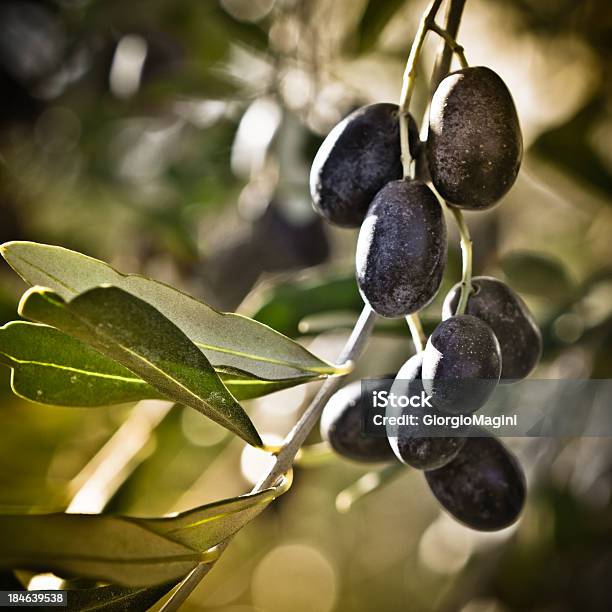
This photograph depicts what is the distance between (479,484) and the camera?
1.82 feet

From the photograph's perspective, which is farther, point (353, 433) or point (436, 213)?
point (353, 433)

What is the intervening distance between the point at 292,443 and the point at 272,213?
80 cm

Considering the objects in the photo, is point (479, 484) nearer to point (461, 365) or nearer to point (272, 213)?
point (461, 365)

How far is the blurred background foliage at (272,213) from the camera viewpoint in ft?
3.56

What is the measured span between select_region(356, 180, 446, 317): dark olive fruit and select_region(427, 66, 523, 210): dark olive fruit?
22mm

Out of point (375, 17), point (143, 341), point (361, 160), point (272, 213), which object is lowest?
point (143, 341)

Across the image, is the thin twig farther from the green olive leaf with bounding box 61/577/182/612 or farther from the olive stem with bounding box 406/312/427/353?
the green olive leaf with bounding box 61/577/182/612

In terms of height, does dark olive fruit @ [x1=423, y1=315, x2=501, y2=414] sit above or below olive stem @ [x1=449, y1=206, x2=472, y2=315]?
below

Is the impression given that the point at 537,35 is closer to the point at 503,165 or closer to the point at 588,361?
the point at 588,361

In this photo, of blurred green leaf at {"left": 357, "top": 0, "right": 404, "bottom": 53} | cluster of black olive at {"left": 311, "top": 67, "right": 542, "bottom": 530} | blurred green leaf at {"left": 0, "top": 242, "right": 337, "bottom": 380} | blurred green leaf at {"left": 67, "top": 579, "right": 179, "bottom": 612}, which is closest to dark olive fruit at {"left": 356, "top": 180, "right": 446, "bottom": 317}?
cluster of black olive at {"left": 311, "top": 67, "right": 542, "bottom": 530}

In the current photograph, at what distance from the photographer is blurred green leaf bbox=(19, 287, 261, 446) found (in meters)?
0.42

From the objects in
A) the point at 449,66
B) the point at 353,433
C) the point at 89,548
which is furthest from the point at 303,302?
the point at 89,548

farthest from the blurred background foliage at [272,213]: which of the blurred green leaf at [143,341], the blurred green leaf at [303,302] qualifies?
the blurred green leaf at [143,341]

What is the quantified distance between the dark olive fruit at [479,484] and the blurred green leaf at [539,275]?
55 centimetres
